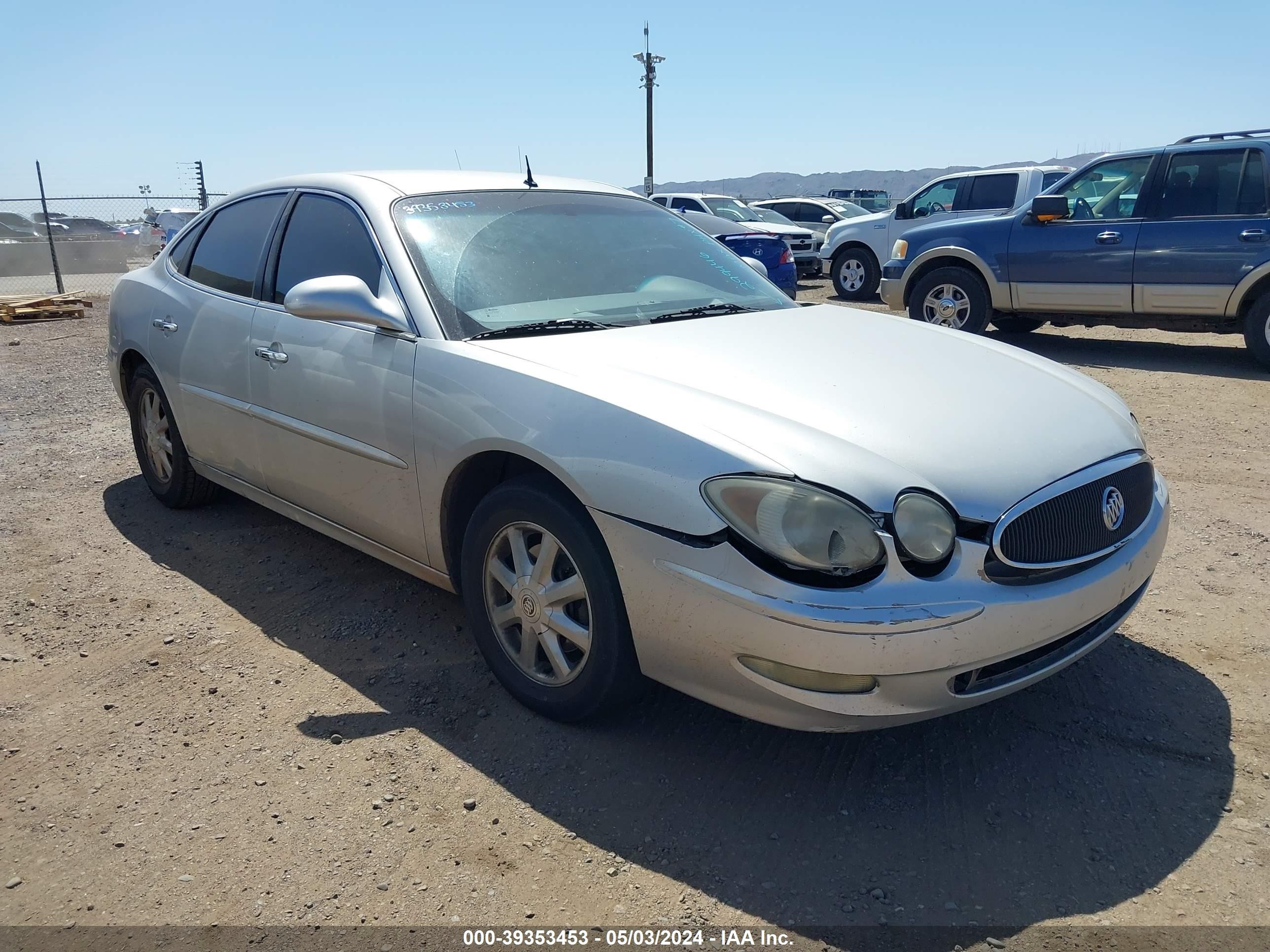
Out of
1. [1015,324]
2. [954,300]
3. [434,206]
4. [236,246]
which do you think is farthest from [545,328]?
[1015,324]

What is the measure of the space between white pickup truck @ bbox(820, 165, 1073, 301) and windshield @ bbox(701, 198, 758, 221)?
2.88m

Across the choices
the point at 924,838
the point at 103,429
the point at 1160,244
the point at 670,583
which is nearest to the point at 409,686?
the point at 670,583

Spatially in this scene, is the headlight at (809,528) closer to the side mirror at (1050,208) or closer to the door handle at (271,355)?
the door handle at (271,355)

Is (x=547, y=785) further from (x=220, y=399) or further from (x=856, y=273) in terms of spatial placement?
(x=856, y=273)

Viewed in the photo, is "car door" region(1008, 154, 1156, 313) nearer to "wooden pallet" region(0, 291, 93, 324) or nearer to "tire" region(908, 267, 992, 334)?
"tire" region(908, 267, 992, 334)

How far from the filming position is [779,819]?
2564 millimetres

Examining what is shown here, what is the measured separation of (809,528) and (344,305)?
1.71m

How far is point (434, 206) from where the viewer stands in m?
3.61

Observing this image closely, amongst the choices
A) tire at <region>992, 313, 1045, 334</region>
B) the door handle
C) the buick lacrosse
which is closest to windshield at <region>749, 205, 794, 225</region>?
tire at <region>992, 313, 1045, 334</region>

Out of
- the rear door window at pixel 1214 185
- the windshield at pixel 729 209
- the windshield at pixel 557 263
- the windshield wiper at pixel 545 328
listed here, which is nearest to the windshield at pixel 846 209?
the windshield at pixel 729 209

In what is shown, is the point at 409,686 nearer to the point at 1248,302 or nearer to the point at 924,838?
the point at 924,838

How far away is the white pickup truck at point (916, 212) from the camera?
44.3 ft

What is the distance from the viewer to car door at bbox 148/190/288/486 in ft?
13.3

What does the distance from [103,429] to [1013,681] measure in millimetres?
6433
